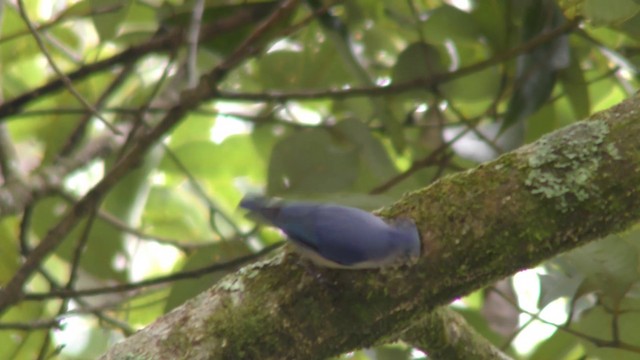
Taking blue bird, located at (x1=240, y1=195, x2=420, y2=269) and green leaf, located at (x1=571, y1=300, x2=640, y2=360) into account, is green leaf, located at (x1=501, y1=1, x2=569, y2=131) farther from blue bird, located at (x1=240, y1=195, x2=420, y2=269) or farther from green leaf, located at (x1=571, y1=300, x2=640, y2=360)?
blue bird, located at (x1=240, y1=195, x2=420, y2=269)

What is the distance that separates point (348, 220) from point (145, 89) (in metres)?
1.50

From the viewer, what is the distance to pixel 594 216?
4.35ft

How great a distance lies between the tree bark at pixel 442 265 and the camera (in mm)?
1296

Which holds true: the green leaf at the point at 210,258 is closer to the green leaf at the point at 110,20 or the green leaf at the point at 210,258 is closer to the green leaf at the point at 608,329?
the green leaf at the point at 110,20

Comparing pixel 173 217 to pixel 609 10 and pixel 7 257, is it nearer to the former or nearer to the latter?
pixel 7 257

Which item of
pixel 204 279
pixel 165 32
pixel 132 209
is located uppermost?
pixel 165 32

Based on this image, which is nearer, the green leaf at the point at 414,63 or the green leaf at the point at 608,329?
the green leaf at the point at 608,329

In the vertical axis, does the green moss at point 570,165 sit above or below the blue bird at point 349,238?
below

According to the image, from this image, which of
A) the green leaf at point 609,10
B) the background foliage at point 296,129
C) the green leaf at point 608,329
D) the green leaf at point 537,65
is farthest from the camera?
the green leaf at point 537,65

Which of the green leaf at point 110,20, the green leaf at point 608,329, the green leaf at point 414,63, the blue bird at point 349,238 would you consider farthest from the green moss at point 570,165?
the green leaf at point 110,20

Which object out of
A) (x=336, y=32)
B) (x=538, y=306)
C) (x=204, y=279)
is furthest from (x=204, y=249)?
(x=538, y=306)

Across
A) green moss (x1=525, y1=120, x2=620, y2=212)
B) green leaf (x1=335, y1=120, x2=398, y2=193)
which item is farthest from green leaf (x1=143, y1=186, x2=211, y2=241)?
green moss (x1=525, y1=120, x2=620, y2=212)

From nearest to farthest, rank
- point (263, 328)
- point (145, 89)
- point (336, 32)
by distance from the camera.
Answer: point (263, 328) → point (336, 32) → point (145, 89)

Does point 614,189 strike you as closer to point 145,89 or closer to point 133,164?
point 133,164
